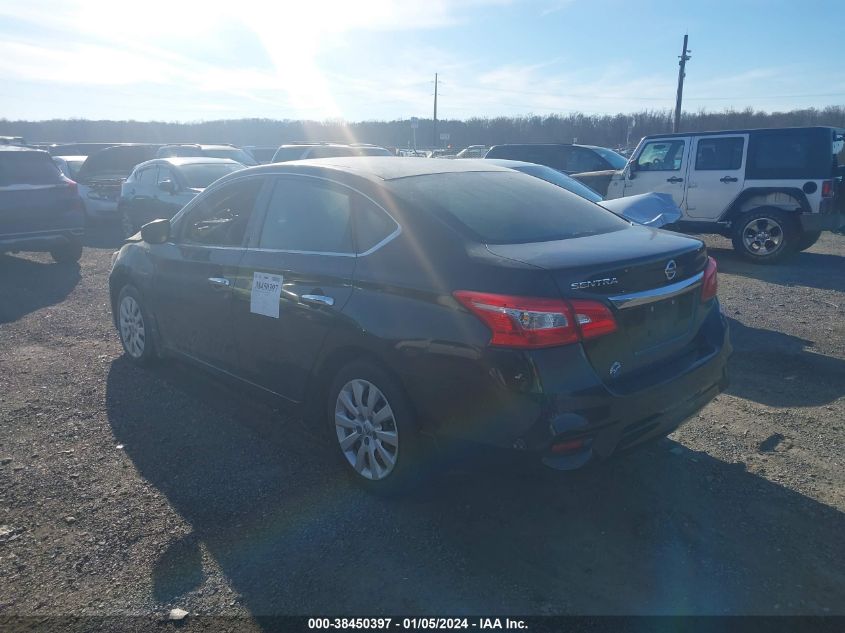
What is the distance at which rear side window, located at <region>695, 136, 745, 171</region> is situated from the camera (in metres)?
11.2

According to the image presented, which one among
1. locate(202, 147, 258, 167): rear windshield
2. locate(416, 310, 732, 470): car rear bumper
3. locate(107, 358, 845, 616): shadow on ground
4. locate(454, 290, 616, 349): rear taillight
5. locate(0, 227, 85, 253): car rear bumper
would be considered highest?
locate(202, 147, 258, 167): rear windshield

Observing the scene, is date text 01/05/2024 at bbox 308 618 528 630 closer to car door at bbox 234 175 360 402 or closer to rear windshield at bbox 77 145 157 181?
car door at bbox 234 175 360 402

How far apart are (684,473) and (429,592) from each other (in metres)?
1.77

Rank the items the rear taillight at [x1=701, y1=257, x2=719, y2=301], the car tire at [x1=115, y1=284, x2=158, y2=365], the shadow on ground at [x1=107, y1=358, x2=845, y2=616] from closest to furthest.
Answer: the shadow on ground at [x1=107, y1=358, x2=845, y2=616], the rear taillight at [x1=701, y1=257, x2=719, y2=301], the car tire at [x1=115, y1=284, x2=158, y2=365]

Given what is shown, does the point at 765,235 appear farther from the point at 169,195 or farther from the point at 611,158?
the point at 169,195

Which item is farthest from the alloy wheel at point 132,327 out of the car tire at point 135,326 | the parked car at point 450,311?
the parked car at point 450,311

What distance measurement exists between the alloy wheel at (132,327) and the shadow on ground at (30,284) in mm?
2782

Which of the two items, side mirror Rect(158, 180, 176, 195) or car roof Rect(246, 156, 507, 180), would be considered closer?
car roof Rect(246, 156, 507, 180)

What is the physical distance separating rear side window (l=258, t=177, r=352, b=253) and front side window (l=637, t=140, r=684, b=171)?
951 cm

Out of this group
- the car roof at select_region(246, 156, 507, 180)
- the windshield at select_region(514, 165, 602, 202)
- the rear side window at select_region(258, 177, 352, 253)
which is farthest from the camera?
the windshield at select_region(514, 165, 602, 202)

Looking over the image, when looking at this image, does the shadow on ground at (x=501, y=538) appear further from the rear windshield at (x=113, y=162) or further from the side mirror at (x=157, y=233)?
the rear windshield at (x=113, y=162)

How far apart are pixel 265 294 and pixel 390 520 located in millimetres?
1531

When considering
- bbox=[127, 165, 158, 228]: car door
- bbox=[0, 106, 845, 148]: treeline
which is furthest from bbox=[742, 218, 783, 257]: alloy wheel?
bbox=[0, 106, 845, 148]: treeline

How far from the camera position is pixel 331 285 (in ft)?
12.2
